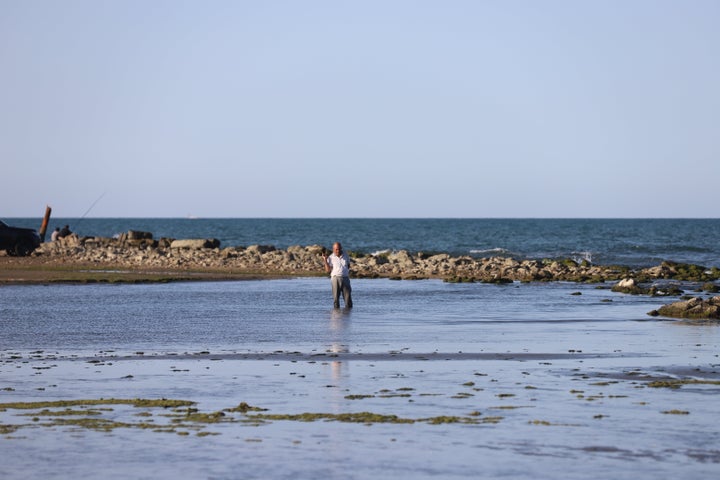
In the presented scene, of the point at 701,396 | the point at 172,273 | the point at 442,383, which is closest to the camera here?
the point at 701,396

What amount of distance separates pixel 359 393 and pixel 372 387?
0.56m

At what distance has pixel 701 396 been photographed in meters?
13.8

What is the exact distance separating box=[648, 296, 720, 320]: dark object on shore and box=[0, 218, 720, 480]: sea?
776 millimetres

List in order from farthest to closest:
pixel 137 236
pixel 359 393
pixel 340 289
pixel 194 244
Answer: pixel 137 236 → pixel 194 244 → pixel 340 289 → pixel 359 393

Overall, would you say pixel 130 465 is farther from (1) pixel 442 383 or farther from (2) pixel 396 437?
(1) pixel 442 383

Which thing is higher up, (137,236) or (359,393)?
(137,236)

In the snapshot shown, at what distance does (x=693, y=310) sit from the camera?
25625mm

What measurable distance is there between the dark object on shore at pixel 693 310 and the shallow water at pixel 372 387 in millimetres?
760

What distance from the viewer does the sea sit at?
33.2 feet

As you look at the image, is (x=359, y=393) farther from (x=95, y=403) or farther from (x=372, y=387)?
(x=95, y=403)

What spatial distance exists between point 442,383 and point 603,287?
25.7 metres

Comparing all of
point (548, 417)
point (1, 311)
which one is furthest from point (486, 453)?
point (1, 311)

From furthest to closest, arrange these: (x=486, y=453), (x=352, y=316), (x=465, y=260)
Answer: (x=465, y=260)
(x=352, y=316)
(x=486, y=453)

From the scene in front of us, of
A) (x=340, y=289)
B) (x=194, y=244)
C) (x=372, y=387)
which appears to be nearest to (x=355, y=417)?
(x=372, y=387)
